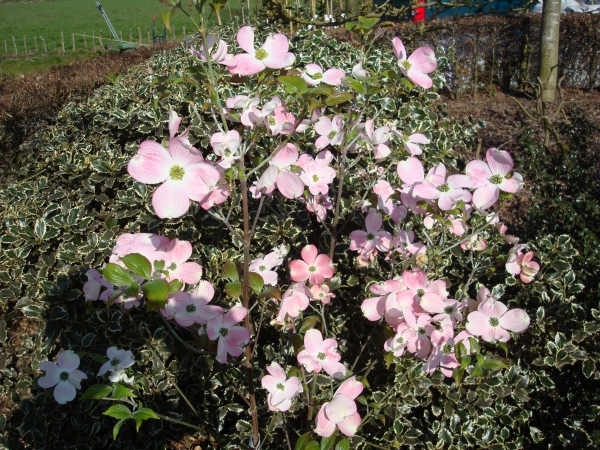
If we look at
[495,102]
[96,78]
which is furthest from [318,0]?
[96,78]

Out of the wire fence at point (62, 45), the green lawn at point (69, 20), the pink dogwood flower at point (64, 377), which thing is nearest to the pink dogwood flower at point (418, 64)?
the pink dogwood flower at point (64, 377)

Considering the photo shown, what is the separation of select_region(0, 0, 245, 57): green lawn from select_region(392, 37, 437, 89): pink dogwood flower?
17082mm

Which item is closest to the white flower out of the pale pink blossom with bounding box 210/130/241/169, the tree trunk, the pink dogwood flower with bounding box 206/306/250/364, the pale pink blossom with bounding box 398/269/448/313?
the pink dogwood flower with bounding box 206/306/250/364

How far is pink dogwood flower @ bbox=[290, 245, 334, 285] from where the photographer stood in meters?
1.29

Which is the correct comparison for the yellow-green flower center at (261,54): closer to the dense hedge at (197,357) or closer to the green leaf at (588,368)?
the dense hedge at (197,357)

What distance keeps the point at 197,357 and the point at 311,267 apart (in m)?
0.65

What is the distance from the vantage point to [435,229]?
1.83 metres

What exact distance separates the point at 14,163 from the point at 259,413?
295 cm

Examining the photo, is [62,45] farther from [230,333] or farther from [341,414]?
[341,414]

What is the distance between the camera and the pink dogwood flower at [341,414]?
3.52 feet

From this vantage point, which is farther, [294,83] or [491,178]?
[491,178]

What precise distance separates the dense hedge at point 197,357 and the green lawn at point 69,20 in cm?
1651

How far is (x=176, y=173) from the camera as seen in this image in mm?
894

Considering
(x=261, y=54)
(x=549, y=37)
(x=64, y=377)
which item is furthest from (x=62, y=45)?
(x=261, y=54)
